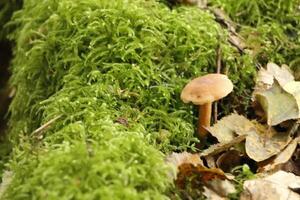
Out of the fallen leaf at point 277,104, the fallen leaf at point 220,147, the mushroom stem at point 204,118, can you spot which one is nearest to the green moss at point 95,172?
the fallen leaf at point 220,147

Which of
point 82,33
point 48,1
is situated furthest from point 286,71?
point 48,1

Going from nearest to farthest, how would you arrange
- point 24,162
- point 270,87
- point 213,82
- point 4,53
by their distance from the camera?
point 24,162 < point 213,82 < point 270,87 < point 4,53

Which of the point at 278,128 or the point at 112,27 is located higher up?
the point at 112,27

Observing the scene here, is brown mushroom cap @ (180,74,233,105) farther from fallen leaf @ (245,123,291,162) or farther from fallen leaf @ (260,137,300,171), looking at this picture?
fallen leaf @ (260,137,300,171)

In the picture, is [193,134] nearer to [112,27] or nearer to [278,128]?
[278,128]

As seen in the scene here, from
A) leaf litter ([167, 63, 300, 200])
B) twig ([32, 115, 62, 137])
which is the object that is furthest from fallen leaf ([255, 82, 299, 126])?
twig ([32, 115, 62, 137])

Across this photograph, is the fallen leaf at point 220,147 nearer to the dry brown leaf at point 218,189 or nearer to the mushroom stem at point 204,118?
the mushroom stem at point 204,118

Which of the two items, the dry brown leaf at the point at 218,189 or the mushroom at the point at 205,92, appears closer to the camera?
the dry brown leaf at the point at 218,189
